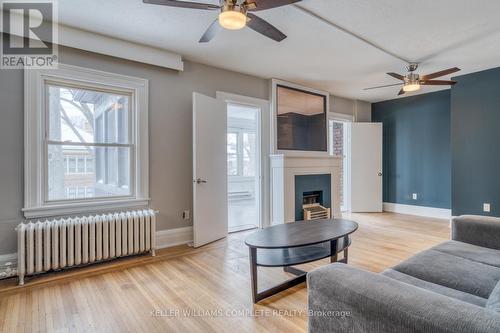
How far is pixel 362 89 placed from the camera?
5242 mm

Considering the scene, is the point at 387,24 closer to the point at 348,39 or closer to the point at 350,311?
the point at 348,39

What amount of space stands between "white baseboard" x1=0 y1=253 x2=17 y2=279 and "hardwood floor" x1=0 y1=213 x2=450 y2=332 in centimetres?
8

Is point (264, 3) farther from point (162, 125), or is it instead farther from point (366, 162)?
point (366, 162)

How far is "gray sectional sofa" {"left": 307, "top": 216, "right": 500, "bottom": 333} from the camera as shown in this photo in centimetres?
89

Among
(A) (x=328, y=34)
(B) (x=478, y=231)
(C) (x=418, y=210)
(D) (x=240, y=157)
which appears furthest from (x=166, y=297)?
(D) (x=240, y=157)

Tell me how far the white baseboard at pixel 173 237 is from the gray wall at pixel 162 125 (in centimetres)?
7

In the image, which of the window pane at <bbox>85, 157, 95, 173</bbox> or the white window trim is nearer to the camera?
the white window trim

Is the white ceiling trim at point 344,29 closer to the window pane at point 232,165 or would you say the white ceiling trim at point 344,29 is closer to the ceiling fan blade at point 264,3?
the ceiling fan blade at point 264,3

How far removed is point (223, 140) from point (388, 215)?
387cm

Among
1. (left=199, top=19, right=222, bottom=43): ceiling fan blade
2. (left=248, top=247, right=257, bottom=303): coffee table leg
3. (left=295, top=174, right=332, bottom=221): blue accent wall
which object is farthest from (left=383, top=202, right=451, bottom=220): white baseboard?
(left=199, top=19, right=222, bottom=43): ceiling fan blade

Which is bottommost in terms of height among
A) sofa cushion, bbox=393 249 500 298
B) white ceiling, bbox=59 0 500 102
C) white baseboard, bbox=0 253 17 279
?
white baseboard, bbox=0 253 17 279

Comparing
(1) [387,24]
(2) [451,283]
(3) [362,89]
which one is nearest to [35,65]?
(1) [387,24]

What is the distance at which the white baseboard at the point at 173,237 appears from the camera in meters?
3.48

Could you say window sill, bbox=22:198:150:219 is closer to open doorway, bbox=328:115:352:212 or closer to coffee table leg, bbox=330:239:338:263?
coffee table leg, bbox=330:239:338:263
